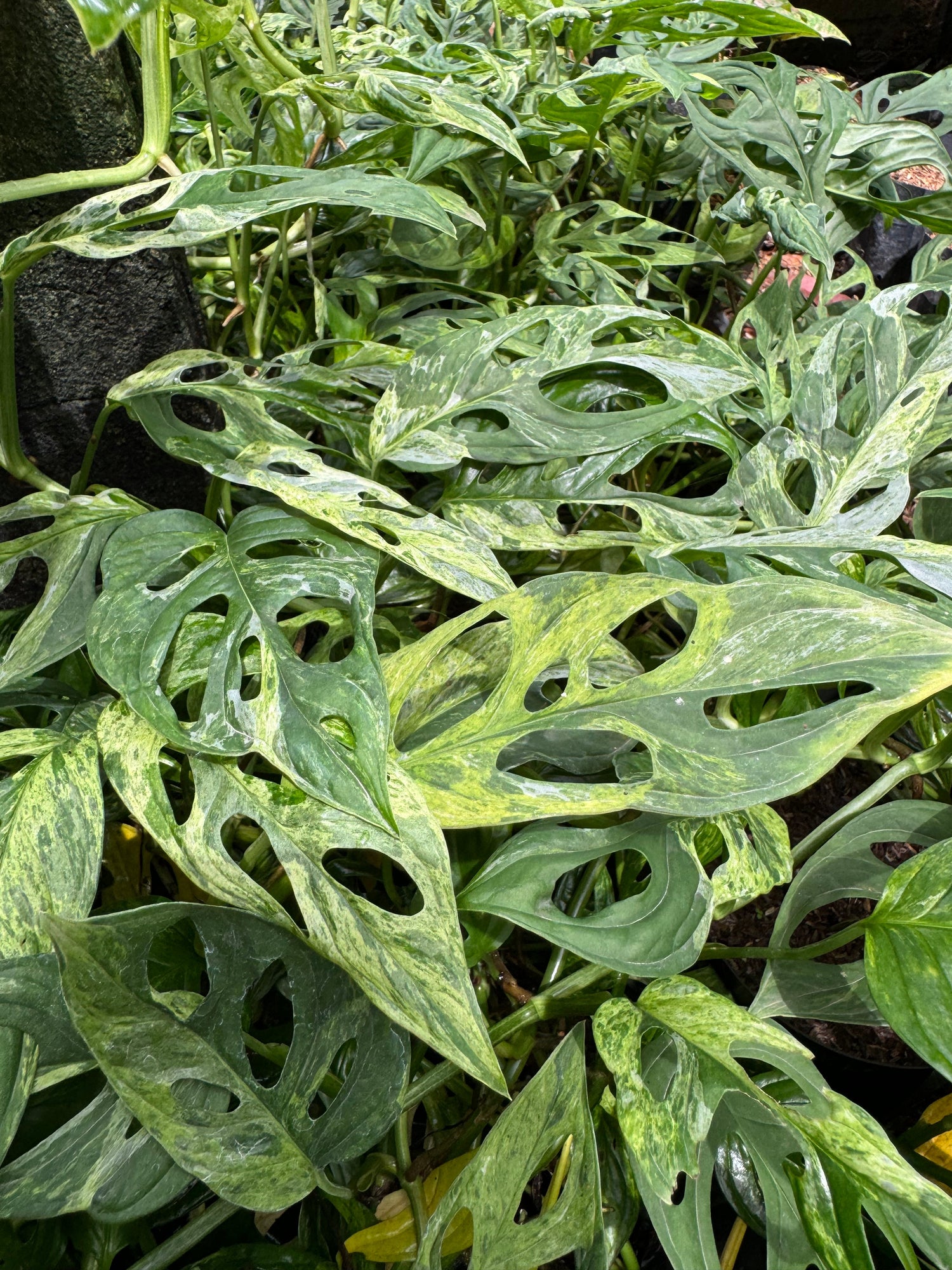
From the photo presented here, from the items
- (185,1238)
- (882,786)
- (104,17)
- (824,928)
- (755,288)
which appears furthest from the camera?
(755,288)

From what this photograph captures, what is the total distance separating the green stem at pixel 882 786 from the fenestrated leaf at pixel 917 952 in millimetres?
148

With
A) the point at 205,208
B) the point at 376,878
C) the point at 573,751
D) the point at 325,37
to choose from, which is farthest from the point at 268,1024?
the point at 325,37

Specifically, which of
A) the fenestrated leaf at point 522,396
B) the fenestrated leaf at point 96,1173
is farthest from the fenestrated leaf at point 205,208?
the fenestrated leaf at point 96,1173

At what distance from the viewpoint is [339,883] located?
0.43 metres

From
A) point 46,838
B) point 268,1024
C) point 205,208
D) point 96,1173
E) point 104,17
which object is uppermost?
point 104,17

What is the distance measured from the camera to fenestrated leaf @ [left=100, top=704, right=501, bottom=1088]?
1.23ft

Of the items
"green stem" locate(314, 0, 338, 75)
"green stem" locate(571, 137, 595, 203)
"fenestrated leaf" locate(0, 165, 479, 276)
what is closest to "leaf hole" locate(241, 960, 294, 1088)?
"fenestrated leaf" locate(0, 165, 479, 276)

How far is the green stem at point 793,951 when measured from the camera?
52cm

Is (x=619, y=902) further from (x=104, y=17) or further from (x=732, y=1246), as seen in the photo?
(x=104, y=17)

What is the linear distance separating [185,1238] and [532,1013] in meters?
0.25

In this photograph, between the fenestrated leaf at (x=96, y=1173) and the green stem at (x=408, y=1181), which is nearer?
the fenestrated leaf at (x=96, y=1173)

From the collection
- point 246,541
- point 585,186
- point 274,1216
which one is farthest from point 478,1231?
point 585,186

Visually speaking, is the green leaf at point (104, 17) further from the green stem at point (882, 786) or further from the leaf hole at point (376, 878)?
the green stem at point (882, 786)

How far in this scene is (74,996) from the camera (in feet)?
1.25
